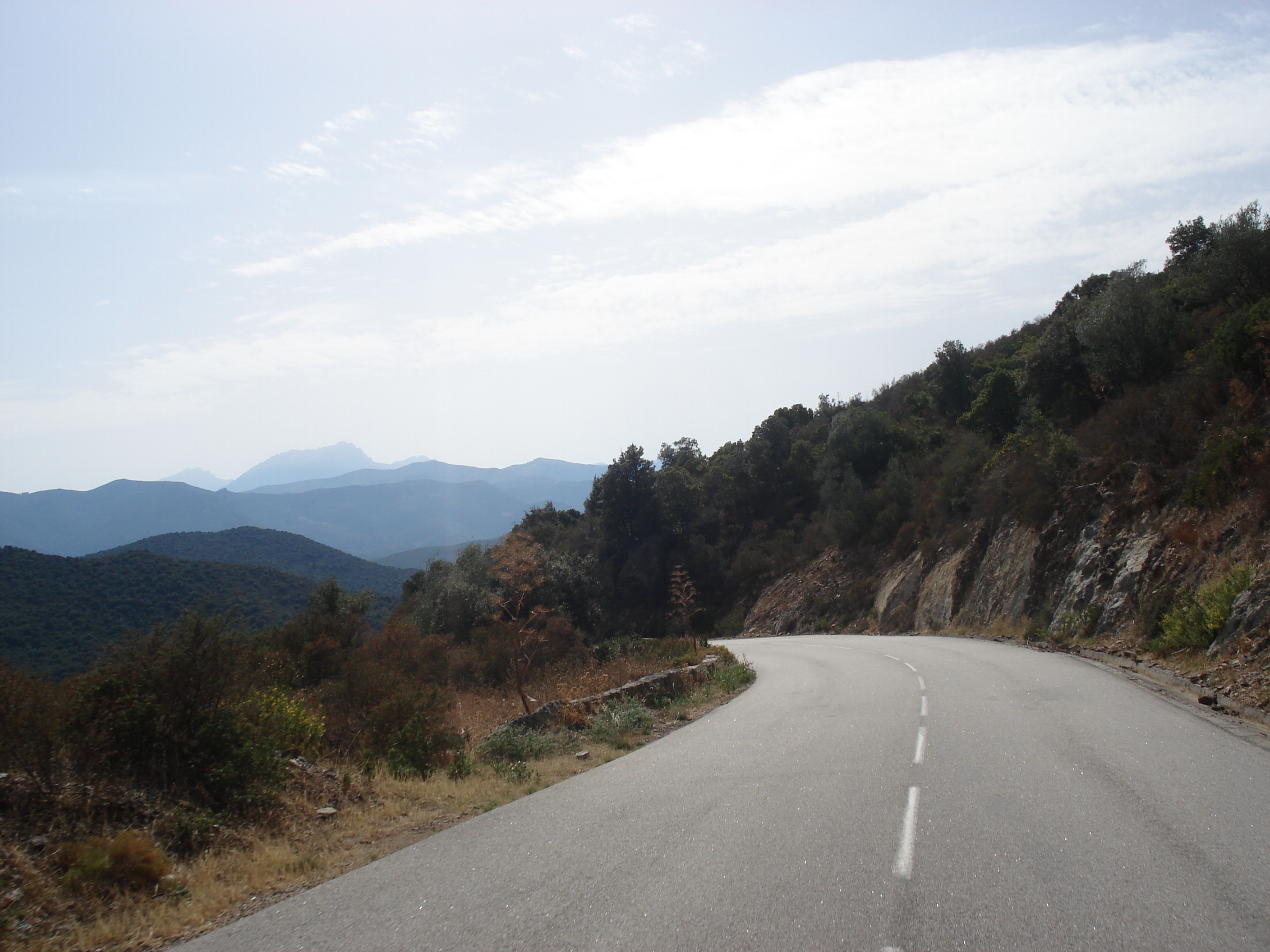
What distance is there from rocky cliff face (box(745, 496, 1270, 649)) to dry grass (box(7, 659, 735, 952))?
11424 millimetres

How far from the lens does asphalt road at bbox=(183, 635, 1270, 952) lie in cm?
415

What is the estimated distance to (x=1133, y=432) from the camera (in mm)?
22172

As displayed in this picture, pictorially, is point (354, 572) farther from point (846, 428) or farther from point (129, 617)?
point (846, 428)

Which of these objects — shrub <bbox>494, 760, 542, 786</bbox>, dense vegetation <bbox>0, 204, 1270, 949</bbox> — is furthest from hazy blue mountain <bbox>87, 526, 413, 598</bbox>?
shrub <bbox>494, 760, 542, 786</bbox>

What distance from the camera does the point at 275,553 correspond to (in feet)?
270

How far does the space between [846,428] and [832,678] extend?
1375 inches

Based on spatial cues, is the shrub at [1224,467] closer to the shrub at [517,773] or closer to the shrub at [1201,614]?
the shrub at [1201,614]

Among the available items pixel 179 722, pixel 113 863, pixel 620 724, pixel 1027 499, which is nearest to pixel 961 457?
pixel 1027 499

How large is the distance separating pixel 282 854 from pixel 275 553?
278 feet

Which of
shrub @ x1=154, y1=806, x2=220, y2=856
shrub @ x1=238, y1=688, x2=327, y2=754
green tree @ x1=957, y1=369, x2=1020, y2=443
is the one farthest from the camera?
green tree @ x1=957, y1=369, x2=1020, y2=443

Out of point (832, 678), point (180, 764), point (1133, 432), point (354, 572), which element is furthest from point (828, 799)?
point (354, 572)

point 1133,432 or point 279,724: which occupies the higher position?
point 1133,432

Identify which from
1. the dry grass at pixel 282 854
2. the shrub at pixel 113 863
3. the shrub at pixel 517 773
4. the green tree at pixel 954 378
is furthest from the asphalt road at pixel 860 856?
the green tree at pixel 954 378

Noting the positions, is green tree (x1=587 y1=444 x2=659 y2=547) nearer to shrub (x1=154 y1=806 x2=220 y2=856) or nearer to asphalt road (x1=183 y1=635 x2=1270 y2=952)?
asphalt road (x1=183 y1=635 x2=1270 y2=952)
